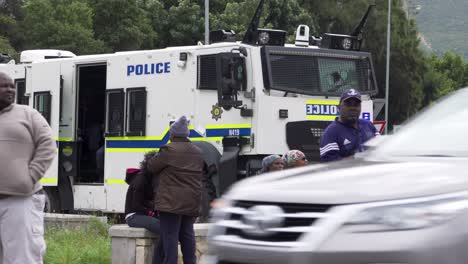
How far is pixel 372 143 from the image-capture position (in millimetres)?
6020

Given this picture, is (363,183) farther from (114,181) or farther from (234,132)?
(114,181)

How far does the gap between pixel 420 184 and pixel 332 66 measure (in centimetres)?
1025

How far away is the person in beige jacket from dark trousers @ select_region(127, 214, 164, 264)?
6.69 ft

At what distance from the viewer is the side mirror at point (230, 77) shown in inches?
542

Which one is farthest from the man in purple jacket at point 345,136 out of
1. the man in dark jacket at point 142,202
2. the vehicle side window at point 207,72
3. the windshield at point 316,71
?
the vehicle side window at point 207,72

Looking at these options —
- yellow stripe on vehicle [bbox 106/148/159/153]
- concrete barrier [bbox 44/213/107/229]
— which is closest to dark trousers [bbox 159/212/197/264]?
concrete barrier [bbox 44/213/107/229]

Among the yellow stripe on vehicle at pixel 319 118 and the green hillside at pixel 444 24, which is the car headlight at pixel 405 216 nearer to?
the yellow stripe on vehicle at pixel 319 118

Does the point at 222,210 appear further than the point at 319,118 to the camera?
No

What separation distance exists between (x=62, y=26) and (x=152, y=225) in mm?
30785

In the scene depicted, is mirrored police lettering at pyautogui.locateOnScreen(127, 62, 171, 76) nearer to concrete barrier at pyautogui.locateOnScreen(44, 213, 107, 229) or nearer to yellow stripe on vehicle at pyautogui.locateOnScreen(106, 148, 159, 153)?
yellow stripe on vehicle at pyautogui.locateOnScreen(106, 148, 159, 153)

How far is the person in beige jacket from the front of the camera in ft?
24.5

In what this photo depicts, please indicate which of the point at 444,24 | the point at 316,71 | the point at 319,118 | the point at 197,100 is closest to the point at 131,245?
the point at 197,100

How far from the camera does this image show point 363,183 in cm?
484

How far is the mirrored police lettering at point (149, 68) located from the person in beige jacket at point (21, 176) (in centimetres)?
729
